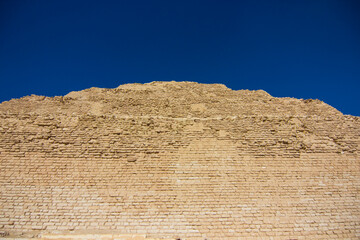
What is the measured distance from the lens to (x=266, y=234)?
493 centimetres

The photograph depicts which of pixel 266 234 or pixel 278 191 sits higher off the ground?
pixel 278 191

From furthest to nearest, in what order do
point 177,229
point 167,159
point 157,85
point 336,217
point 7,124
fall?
point 157,85, point 7,124, point 167,159, point 336,217, point 177,229

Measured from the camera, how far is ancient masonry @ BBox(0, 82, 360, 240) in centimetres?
500

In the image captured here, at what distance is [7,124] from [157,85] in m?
7.30

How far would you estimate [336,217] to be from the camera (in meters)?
5.36

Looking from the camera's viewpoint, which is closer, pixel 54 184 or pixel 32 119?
pixel 54 184

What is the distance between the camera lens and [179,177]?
5832mm

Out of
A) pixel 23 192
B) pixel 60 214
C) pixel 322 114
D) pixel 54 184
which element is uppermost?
pixel 322 114

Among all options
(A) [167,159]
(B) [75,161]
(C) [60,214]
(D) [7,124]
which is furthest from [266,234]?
(D) [7,124]

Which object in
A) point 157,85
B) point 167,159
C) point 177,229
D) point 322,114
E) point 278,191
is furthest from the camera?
point 157,85

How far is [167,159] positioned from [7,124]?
634 cm

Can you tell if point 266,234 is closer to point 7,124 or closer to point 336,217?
point 336,217

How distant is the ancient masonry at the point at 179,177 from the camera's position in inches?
197

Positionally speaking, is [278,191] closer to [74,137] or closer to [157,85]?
[74,137]
